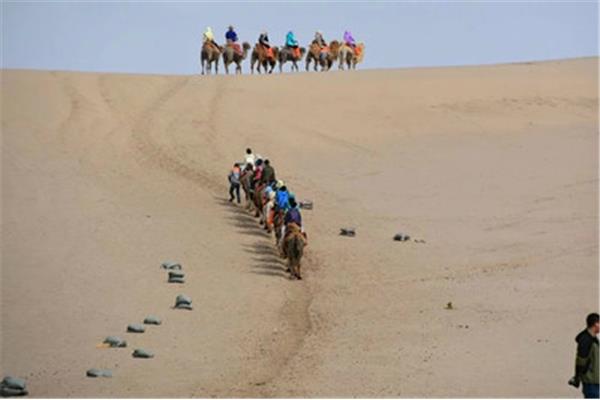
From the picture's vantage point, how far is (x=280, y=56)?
46906mm

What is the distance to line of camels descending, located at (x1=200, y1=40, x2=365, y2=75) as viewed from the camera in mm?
45625

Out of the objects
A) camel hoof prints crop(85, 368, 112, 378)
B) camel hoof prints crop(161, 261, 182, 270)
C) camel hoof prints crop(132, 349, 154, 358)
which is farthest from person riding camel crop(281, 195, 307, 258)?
camel hoof prints crop(85, 368, 112, 378)

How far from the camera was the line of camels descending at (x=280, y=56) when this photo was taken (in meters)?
45.6

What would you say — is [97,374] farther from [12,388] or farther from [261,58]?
[261,58]

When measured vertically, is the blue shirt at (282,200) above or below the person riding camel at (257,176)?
below

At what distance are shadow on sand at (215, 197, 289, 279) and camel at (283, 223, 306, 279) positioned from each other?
205mm

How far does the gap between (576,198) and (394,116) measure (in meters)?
10.2

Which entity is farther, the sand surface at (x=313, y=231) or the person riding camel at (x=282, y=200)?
the person riding camel at (x=282, y=200)

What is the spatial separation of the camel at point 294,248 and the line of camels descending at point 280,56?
20.4m

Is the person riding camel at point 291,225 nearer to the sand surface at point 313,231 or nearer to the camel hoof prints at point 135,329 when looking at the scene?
the sand surface at point 313,231

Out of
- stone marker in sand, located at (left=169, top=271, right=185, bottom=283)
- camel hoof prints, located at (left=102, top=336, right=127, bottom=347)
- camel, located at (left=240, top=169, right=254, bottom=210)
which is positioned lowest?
camel hoof prints, located at (left=102, top=336, right=127, bottom=347)

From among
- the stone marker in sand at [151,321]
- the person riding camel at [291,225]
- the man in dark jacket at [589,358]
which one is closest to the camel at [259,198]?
the person riding camel at [291,225]

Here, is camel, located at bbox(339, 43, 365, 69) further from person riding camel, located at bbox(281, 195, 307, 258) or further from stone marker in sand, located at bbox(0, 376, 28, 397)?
stone marker in sand, located at bbox(0, 376, 28, 397)

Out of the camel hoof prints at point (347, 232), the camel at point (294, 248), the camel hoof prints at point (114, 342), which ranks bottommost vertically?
the camel hoof prints at point (114, 342)
